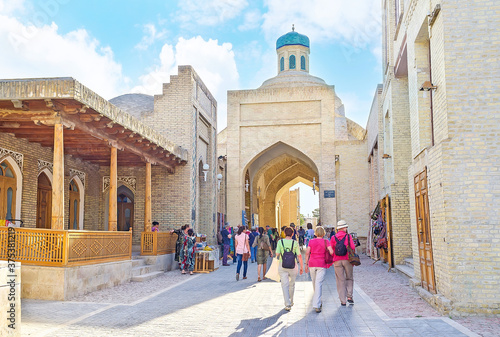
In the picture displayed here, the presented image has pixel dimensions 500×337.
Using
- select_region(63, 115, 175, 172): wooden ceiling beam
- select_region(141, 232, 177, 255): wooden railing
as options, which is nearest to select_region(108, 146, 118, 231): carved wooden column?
select_region(63, 115, 175, 172): wooden ceiling beam

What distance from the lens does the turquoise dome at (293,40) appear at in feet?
115

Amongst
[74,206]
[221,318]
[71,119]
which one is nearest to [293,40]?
[74,206]

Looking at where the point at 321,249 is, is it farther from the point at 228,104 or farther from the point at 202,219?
the point at 228,104

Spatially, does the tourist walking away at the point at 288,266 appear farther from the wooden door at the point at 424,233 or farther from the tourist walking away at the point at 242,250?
the tourist walking away at the point at 242,250

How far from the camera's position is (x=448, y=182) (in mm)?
7105

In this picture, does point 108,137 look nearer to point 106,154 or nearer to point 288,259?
point 106,154

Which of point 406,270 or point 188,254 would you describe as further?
point 188,254

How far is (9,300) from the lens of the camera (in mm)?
4488

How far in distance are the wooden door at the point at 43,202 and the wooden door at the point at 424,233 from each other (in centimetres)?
926

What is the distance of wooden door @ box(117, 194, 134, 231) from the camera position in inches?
693

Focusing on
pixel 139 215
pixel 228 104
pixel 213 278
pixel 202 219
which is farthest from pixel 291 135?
pixel 213 278

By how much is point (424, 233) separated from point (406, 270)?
10.5 ft

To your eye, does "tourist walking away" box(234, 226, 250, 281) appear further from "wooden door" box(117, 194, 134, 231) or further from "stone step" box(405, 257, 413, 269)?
"wooden door" box(117, 194, 134, 231)

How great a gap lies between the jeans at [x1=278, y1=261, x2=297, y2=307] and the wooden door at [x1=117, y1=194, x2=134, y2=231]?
10901 millimetres
